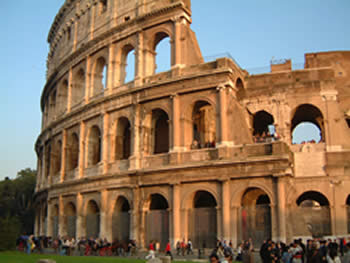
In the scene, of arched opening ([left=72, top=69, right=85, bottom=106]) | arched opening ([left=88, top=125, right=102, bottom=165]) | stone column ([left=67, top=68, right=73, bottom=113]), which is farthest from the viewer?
arched opening ([left=72, top=69, right=85, bottom=106])

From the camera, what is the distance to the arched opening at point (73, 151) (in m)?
28.3

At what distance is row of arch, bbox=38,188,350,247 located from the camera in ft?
62.7

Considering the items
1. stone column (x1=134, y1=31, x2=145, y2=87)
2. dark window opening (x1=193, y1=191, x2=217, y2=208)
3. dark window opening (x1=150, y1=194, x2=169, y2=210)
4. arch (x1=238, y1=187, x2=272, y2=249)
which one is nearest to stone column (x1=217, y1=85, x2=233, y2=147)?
arch (x1=238, y1=187, x2=272, y2=249)

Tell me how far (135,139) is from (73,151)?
7.45 meters

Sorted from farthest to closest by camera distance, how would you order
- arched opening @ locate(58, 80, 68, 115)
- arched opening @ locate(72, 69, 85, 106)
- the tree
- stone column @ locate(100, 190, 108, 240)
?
the tree < arched opening @ locate(58, 80, 68, 115) < arched opening @ locate(72, 69, 85, 106) < stone column @ locate(100, 190, 108, 240)

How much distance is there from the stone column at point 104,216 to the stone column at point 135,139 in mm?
2531

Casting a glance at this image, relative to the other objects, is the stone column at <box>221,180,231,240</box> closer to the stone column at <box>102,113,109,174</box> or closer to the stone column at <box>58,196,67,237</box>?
the stone column at <box>102,113,109,174</box>

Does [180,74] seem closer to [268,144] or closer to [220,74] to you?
[220,74]

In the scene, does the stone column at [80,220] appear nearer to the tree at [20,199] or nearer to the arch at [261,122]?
the arch at [261,122]

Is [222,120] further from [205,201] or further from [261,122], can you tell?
[261,122]

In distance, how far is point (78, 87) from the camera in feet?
97.0

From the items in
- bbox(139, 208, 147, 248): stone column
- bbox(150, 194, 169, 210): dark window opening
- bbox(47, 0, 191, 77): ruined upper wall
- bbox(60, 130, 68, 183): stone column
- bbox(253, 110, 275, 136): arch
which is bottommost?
bbox(139, 208, 147, 248): stone column

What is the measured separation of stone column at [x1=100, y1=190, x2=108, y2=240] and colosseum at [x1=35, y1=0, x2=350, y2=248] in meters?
0.06

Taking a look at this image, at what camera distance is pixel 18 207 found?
47.4 m
